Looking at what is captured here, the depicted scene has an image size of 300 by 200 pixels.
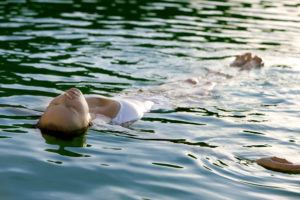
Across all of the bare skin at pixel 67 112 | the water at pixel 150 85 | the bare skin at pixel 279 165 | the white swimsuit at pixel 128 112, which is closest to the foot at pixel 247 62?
the water at pixel 150 85

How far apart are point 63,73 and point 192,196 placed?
510cm

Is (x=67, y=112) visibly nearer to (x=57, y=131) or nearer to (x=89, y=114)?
(x=57, y=131)

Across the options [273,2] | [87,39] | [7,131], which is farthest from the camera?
[273,2]

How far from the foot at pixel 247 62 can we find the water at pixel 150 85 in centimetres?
19

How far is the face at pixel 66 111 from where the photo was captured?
5734mm

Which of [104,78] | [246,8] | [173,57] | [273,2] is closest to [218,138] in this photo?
[104,78]

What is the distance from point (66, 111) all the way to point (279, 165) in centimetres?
242

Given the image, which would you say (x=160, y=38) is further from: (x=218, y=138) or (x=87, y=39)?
(x=218, y=138)

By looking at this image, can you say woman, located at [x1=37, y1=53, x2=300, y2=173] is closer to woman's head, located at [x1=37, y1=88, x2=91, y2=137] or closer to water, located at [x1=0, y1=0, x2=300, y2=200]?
woman's head, located at [x1=37, y1=88, x2=91, y2=137]

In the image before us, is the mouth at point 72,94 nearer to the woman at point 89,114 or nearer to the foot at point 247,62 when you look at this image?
the woman at point 89,114

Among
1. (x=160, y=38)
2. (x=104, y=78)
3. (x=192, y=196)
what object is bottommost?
(x=192, y=196)

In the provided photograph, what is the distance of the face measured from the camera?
18.8 feet

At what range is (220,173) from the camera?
501cm

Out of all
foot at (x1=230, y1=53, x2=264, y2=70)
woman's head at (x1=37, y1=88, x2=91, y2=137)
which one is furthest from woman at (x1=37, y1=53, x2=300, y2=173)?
foot at (x1=230, y1=53, x2=264, y2=70)
